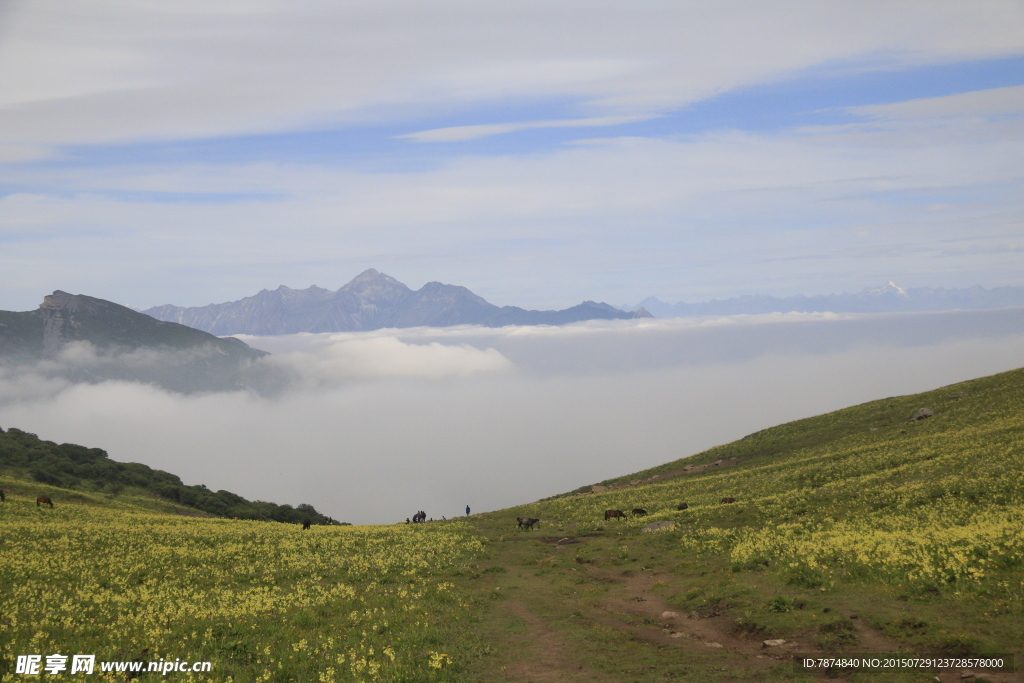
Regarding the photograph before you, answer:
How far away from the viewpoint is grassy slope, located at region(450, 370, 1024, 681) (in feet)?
62.6

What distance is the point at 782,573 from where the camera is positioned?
25.9 m

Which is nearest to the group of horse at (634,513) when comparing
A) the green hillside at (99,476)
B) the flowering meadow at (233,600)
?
the flowering meadow at (233,600)

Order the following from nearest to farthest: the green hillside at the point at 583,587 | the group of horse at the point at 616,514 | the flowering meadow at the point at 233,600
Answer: the green hillside at the point at 583,587, the flowering meadow at the point at 233,600, the group of horse at the point at 616,514

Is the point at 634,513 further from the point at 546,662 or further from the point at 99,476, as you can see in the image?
the point at 99,476

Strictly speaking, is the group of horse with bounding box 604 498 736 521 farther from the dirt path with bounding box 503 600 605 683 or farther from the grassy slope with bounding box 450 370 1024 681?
the dirt path with bounding box 503 600 605 683

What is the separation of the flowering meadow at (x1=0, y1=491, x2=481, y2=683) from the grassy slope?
2901 millimetres

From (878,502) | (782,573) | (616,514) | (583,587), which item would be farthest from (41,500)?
(878,502)

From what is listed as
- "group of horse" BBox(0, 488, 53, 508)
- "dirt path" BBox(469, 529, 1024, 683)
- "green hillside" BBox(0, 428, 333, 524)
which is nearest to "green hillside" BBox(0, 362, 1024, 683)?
"dirt path" BBox(469, 529, 1024, 683)

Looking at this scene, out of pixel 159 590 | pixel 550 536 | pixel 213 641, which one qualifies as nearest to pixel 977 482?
pixel 550 536

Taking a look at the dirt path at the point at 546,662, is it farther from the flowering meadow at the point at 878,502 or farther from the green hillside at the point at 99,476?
the green hillside at the point at 99,476

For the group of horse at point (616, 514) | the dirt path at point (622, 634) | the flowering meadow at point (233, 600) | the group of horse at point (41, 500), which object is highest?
the group of horse at point (41, 500)

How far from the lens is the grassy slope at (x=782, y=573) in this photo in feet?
62.6

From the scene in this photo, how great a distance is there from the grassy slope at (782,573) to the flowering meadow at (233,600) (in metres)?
2.90

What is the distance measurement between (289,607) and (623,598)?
13.6 meters
